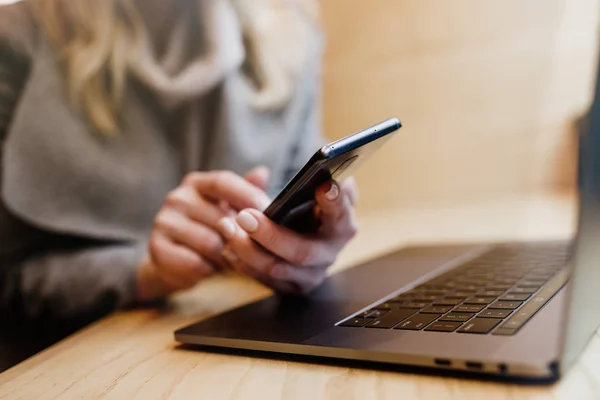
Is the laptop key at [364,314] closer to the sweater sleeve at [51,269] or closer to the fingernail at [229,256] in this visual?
the fingernail at [229,256]

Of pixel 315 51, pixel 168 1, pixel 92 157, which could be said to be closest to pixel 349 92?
pixel 315 51

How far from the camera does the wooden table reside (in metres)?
0.30

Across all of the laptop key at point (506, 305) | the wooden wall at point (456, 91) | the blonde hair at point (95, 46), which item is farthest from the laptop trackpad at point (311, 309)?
the wooden wall at point (456, 91)

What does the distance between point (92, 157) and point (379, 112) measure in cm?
92

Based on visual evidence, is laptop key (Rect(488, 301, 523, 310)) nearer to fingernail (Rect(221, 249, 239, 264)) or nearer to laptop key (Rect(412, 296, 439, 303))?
laptop key (Rect(412, 296, 439, 303))

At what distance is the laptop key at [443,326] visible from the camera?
0.34 metres

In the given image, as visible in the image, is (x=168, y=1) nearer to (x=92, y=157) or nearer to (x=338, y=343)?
(x=92, y=157)

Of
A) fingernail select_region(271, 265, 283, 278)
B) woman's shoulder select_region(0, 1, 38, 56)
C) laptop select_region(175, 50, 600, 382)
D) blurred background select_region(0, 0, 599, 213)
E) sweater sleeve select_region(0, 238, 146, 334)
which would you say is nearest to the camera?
laptop select_region(175, 50, 600, 382)

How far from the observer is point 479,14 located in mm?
1453

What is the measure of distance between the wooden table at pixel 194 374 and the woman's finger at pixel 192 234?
0.18 feet

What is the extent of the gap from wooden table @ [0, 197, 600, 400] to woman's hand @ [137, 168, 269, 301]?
0.04m

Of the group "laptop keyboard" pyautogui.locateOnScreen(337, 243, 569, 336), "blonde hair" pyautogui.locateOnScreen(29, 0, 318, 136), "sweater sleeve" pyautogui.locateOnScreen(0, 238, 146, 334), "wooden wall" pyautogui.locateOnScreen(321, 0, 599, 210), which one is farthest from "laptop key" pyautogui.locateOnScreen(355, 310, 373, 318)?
"wooden wall" pyautogui.locateOnScreen(321, 0, 599, 210)

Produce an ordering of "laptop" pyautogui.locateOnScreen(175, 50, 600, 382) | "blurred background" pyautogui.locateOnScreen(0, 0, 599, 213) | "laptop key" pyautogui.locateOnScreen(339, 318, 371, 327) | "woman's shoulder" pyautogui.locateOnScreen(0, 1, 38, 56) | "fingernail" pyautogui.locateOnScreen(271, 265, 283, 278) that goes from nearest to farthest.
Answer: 1. "laptop" pyautogui.locateOnScreen(175, 50, 600, 382)
2. "laptop key" pyautogui.locateOnScreen(339, 318, 371, 327)
3. "fingernail" pyautogui.locateOnScreen(271, 265, 283, 278)
4. "woman's shoulder" pyautogui.locateOnScreen(0, 1, 38, 56)
5. "blurred background" pyautogui.locateOnScreen(0, 0, 599, 213)

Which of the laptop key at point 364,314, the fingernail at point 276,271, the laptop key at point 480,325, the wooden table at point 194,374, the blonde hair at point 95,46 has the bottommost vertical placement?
the wooden table at point 194,374
